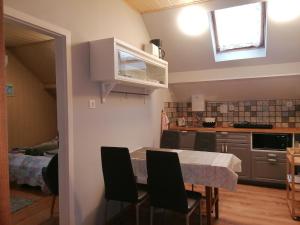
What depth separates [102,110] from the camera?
2.65 metres

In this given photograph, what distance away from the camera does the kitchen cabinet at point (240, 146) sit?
3.94 metres

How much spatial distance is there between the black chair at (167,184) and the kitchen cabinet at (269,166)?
209cm

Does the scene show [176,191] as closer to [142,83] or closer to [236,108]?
[142,83]

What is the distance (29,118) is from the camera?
17.8ft

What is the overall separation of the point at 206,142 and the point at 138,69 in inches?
54.6

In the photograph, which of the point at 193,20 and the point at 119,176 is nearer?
the point at 119,176

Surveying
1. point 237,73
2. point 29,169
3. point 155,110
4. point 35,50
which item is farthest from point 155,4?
point 29,169

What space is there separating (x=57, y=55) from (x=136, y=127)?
1558 millimetres

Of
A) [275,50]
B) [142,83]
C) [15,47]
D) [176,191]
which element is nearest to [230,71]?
[275,50]

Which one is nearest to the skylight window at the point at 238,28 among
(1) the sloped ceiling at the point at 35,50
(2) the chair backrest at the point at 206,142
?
(2) the chair backrest at the point at 206,142

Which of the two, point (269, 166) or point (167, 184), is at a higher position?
point (167, 184)

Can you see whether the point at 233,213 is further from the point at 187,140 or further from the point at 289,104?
the point at 289,104

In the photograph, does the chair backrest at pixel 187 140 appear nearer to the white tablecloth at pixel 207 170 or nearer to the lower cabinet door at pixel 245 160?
the lower cabinet door at pixel 245 160

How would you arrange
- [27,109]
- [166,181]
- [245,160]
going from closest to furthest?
[166,181], [245,160], [27,109]
